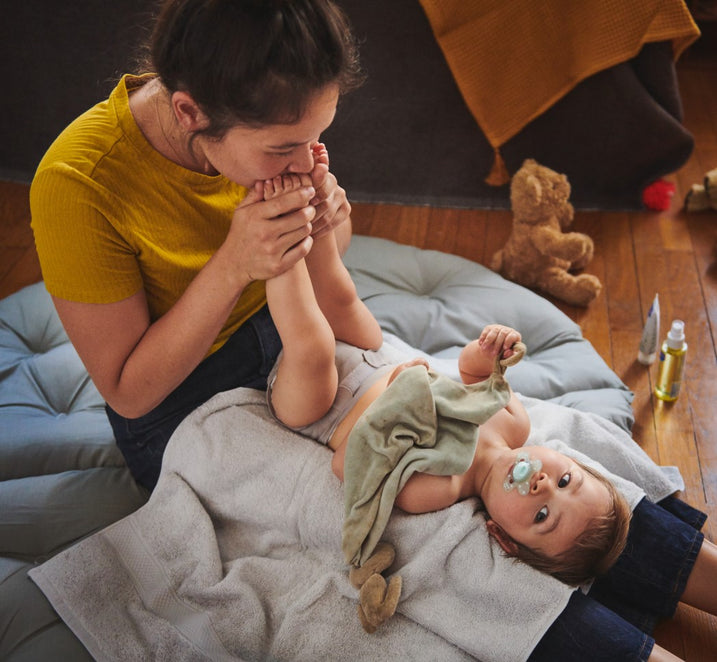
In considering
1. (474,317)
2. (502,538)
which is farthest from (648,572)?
(474,317)

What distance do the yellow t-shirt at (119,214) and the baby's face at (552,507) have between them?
2.14 ft

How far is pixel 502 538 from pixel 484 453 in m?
0.15

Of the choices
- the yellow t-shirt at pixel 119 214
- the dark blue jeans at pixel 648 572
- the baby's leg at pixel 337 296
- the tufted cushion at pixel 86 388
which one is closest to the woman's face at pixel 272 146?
the yellow t-shirt at pixel 119 214

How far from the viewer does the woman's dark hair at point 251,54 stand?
935 millimetres

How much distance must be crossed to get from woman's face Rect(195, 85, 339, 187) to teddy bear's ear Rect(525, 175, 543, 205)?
118 centimetres

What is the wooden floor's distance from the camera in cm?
186

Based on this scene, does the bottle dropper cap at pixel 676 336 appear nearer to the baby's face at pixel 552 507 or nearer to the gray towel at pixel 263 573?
the gray towel at pixel 263 573

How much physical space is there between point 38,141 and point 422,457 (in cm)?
207

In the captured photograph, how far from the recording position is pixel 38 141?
2.69 m

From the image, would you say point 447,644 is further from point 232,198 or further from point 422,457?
point 232,198

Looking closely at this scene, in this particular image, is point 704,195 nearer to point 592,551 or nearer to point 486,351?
point 486,351

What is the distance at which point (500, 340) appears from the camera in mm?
1323

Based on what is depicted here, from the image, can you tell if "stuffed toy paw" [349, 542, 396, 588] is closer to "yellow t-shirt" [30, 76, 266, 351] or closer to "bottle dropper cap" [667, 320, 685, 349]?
"yellow t-shirt" [30, 76, 266, 351]

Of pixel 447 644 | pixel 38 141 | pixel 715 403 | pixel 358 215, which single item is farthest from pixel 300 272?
pixel 38 141
